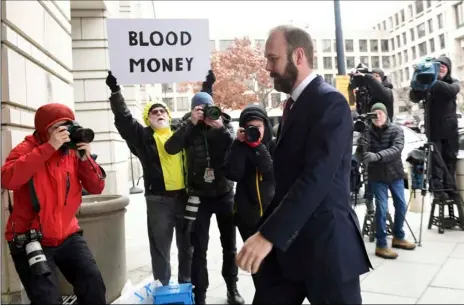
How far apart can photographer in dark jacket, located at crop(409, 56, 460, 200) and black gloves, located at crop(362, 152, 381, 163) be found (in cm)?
65

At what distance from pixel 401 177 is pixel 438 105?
5.06 ft

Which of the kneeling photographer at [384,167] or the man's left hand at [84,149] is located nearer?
the man's left hand at [84,149]

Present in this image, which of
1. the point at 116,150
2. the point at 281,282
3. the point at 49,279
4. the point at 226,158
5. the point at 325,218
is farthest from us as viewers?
the point at 116,150

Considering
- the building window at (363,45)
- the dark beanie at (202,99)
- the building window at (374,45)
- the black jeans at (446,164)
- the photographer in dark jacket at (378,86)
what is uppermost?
the building window at (363,45)

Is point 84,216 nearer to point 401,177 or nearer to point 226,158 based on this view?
point 226,158

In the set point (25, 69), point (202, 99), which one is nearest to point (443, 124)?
point (202, 99)

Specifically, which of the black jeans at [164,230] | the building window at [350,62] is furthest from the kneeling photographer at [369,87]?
the black jeans at [164,230]

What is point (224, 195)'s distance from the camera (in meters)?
2.29

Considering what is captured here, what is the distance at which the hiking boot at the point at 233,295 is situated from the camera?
215 centimetres

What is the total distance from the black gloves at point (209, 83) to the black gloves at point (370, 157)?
119 centimetres

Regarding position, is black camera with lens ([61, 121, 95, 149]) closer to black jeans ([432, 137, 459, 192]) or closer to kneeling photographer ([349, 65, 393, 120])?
kneeling photographer ([349, 65, 393, 120])

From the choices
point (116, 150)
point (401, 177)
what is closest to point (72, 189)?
point (401, 177)

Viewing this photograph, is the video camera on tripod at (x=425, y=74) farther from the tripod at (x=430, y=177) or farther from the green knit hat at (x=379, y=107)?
the green knit hat at (x=379, y=107)

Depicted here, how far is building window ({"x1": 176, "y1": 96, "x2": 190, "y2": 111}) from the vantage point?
2309mm
